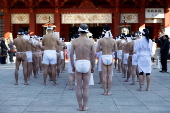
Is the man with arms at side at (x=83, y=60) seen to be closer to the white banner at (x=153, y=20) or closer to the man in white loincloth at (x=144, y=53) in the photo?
the man in white loincloth at (x=144, y=53)

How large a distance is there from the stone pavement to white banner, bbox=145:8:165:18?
41.4 feet

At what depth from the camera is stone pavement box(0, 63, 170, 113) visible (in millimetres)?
5359

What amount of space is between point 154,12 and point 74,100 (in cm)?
1546

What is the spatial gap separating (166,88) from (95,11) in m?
12.9

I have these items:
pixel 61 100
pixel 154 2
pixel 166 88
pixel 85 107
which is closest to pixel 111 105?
pixel 85 107

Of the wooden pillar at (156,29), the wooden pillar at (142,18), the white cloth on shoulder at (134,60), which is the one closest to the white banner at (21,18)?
the wooden pillar at (142,18)

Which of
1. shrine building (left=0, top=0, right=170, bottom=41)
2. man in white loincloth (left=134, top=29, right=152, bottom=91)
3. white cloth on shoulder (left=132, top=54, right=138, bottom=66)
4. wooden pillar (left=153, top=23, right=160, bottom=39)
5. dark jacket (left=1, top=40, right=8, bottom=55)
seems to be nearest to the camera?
man in white loincloth (left=134, top=29, right=152, bottom=91)

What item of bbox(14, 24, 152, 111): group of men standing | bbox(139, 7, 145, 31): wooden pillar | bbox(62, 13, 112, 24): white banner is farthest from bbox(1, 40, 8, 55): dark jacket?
bbox(139, 7, 145, 31): wooden pillar

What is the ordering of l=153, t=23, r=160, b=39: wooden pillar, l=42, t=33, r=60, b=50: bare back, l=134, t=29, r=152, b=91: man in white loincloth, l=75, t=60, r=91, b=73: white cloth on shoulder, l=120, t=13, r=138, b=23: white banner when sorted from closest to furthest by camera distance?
l=75, t=60, r=91, b=73: white cloth on shoulder, l=134, t=29, r=152, b=91: man in white loincloth, l=42, t=33, r=60, b=50: bare back, l=120, t=13, r=138, b=23: white banner, l=153, t=23, r=160, b=39: wooden pillar

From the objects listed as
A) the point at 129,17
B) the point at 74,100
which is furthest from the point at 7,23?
the point at 74,100

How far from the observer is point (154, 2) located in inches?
813

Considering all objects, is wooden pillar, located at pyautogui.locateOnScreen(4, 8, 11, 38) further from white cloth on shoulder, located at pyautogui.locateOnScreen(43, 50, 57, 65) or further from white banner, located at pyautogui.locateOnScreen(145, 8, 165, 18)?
white cloth on shoulder, located at pyautogui.locateOnScreen(43, 50, 57, 65)

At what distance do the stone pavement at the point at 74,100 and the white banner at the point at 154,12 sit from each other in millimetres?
12626

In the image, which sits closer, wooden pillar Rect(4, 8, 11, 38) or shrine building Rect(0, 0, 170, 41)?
shrine building Rect(0, 0, 170, 41)
